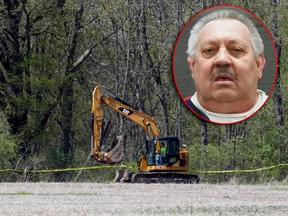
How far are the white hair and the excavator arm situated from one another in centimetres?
435

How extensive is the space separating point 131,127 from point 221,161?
10340 millimetres

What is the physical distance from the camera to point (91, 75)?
5441 centimetres

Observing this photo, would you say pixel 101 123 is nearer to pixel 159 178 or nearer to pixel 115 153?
pixel 115 153

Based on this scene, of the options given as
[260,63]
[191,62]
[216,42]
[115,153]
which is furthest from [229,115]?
[115,153]

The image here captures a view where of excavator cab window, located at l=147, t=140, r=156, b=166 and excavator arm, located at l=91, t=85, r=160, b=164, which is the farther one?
excavator arm, located at l=91, t=85, r=160, b=164

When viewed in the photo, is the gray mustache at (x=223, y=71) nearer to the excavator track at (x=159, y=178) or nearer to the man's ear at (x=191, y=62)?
the man's ear at (x=191, y=62)

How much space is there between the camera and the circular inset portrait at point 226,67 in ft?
109

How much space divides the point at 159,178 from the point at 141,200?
14054mm

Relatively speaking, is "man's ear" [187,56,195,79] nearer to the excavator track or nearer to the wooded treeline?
the excavator track

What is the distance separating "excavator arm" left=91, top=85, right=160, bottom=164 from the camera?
128ft

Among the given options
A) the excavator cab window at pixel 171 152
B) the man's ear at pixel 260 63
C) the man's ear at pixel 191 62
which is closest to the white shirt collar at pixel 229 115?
the man's ear at pixel 260 63

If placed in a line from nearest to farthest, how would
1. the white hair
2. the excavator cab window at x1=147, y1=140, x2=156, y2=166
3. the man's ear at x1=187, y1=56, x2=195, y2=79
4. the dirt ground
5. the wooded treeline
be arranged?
the dirt ground → the white hair → the man's ear at x1=187, y1=56, x2=195, y2=79 → the excavator cab window at x1=147, y1=140, x2=156, y2=166 → the wooded treeline

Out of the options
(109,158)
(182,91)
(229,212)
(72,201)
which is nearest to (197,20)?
(182,91)

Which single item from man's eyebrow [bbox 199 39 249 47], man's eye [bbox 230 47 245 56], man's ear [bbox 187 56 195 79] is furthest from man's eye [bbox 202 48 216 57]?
man's ear [bbox 187 56 195 79]
